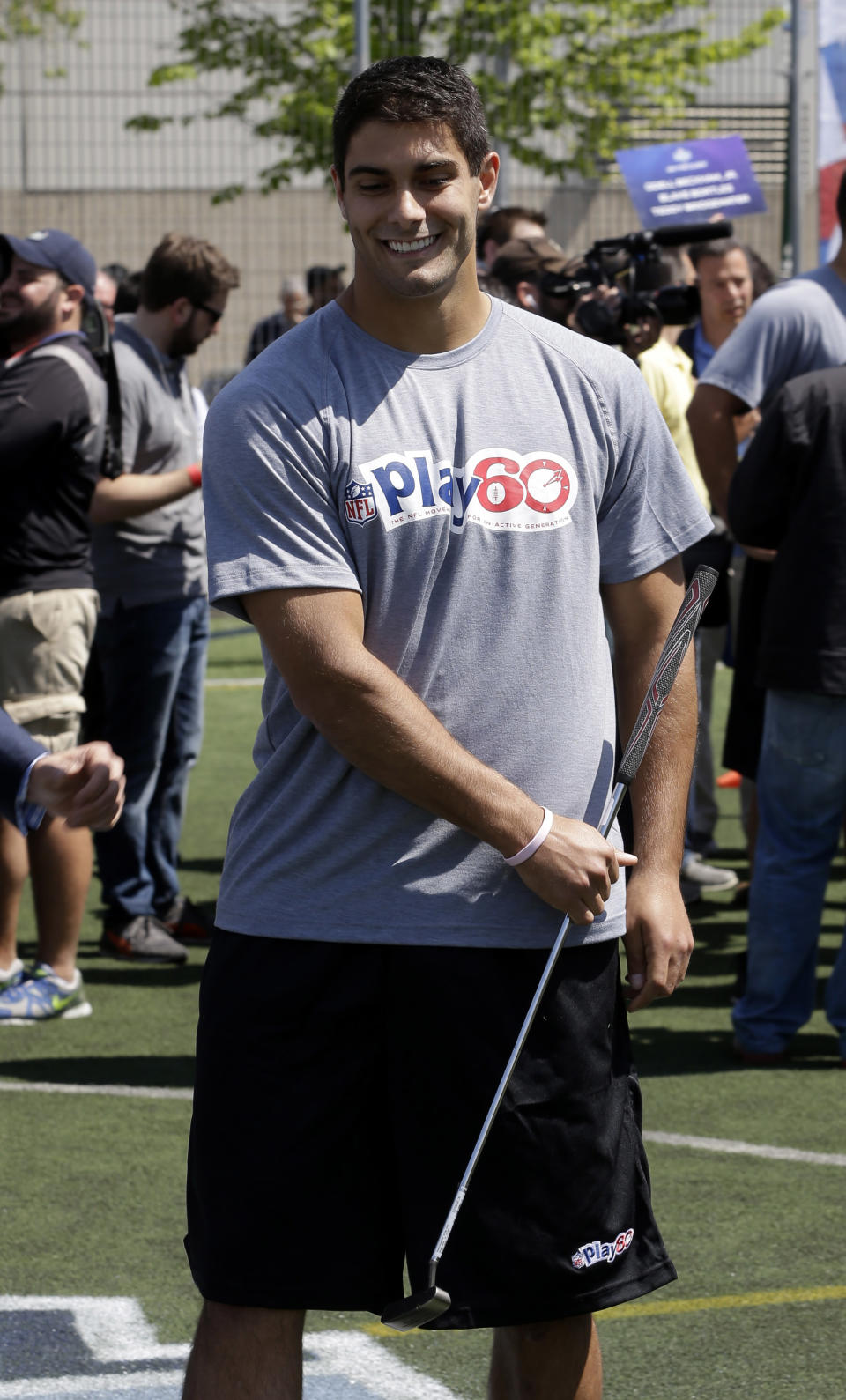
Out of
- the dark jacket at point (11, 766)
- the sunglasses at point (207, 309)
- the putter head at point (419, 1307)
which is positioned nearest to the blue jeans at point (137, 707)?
the sunglasses at point (207, 309)

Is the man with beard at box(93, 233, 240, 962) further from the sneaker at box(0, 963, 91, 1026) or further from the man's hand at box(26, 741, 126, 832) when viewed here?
the man's hand at box(26, 741, 126, 832)

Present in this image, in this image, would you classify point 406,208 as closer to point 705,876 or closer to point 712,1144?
point 712,1144

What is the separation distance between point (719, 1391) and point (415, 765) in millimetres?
1473

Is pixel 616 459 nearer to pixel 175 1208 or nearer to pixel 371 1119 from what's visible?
pixel 371 1119

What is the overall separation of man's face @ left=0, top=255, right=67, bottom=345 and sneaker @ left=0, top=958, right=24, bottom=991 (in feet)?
6.18

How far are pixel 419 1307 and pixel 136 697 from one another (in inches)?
162

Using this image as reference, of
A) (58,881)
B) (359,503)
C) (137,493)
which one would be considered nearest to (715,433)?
(137,493)

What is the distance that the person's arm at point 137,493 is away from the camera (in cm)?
595

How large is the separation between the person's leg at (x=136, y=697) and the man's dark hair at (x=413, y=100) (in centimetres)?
385

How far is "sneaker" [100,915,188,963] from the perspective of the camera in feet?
20.4

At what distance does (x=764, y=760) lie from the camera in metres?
5.06

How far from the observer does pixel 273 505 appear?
2379 mm

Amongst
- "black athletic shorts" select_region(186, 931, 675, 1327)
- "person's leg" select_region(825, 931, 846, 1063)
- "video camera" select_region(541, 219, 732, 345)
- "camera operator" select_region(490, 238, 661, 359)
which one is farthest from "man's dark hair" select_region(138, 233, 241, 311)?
"black athletic shorts" select_region(186, 931, 675, 1327)

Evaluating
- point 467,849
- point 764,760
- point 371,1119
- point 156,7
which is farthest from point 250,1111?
point 156,7
